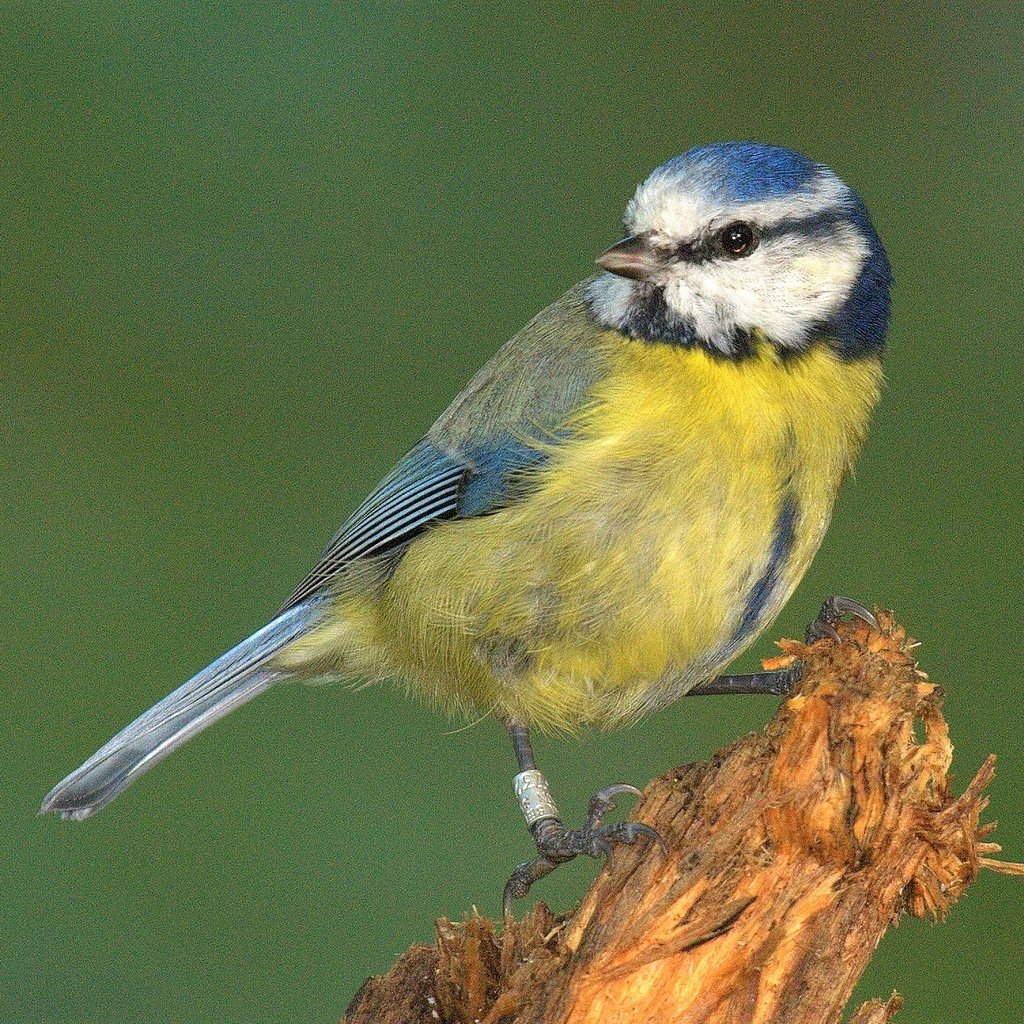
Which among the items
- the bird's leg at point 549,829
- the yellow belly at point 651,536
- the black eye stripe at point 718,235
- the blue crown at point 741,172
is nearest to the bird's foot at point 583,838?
the bird's leg at point 549,829

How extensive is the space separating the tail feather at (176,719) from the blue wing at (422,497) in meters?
0.12

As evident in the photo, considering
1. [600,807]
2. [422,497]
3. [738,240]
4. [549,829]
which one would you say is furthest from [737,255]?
[549,829]

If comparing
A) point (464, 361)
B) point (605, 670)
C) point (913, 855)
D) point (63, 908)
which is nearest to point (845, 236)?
point (605, 670)

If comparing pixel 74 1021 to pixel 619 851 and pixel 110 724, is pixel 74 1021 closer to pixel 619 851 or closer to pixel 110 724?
pixel 110 724

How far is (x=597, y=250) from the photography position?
398 cm


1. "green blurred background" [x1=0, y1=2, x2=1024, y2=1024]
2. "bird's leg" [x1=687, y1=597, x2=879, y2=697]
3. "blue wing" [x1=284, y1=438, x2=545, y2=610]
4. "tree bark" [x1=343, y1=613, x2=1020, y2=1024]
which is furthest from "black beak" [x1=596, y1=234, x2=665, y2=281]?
"green blurred background" [x1=0, y1=2, x2=1024, y2=1024]

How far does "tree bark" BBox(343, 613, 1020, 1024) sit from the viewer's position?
1809mm

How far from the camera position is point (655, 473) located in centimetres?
235

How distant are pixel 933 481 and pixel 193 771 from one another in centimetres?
191

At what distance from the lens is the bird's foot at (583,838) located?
1936mm

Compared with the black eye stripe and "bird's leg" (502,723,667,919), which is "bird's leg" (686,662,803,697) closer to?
"bird's leg" (502,723,667,919)

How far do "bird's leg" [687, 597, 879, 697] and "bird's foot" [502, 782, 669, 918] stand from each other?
0.36m

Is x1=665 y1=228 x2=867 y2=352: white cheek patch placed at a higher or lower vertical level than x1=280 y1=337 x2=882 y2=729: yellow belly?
higher

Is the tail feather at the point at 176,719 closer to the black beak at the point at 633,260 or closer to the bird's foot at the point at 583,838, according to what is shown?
the bird's foot at the point at 583,838
